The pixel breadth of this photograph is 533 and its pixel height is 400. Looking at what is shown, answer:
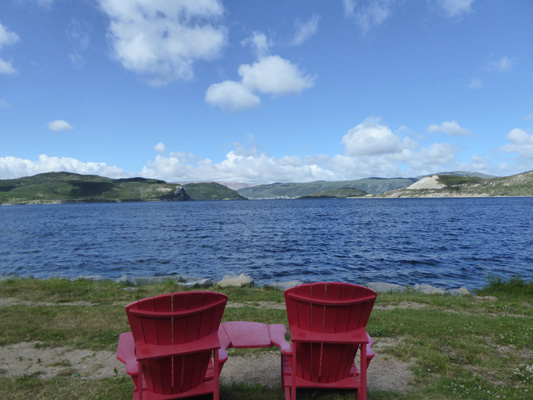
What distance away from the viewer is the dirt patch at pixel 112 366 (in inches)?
233

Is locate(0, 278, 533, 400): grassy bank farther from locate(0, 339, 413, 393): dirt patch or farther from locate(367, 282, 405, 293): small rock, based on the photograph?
locate(367, 282, 405, 293): small rock

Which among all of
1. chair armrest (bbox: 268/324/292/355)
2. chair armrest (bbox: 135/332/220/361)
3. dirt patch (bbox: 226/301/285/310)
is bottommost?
dirt patch (bbox: 226/301/285/310)

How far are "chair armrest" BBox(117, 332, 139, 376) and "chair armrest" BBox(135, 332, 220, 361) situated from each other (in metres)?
0.44

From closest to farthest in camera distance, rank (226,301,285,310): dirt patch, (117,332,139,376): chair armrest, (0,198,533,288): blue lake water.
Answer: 1. (117,332,139,376): chair armrest
2. (226,301,285,310): dirt patch
3. (0,198,533,288): blue lake water

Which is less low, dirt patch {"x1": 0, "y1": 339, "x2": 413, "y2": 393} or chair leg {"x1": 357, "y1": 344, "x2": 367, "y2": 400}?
chair leg {"x1": 357, "y1": 344, "x2": 367, "y2": 400}

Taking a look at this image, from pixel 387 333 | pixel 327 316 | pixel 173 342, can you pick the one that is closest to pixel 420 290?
pixel 387 333

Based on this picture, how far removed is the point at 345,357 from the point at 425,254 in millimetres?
28328

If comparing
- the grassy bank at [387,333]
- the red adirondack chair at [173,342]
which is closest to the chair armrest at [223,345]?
the red adirondack chair at [173,342]

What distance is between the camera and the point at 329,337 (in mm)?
4523

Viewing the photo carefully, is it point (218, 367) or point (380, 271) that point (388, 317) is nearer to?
point (218, 367)

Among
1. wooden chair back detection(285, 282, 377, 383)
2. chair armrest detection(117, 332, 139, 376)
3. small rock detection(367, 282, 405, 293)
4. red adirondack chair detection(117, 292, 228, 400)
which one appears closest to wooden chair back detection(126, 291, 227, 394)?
red adirondack chair detection(117, 292, 228, 400)

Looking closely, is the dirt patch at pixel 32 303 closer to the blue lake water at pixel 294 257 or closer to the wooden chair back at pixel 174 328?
the wooden chair back at pixel 174 328

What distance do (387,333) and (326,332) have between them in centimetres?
457

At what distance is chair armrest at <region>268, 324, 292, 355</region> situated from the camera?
4838 millimetres
